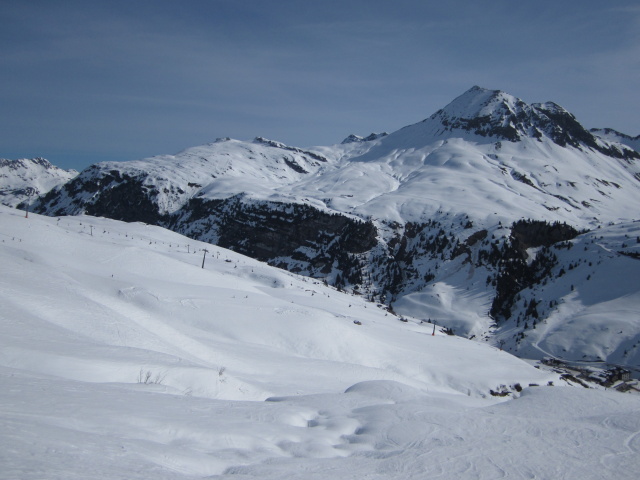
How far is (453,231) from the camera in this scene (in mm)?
117188

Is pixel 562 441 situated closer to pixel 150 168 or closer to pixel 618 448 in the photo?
pixel 618 448

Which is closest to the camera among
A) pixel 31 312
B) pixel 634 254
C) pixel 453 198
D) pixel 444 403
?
pixel 444 403

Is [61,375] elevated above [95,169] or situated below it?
below

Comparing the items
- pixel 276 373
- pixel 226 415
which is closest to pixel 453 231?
pixel 276 373

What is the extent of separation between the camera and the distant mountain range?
8262cm

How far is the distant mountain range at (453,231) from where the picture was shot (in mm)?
82625

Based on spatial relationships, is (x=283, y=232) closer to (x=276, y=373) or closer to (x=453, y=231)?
(x=453, y=231)

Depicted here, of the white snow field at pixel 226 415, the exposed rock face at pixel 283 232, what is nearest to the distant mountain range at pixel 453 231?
the exposed rock face at pixel 283 232

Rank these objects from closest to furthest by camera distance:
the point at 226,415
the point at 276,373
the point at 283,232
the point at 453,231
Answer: the point at 226,415
the point at 276,373
the point at 453,231
the point at 283,232

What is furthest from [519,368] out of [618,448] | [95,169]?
[95,169]

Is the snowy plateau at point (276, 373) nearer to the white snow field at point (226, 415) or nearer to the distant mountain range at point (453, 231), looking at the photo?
the white snow field at point (226, 415)

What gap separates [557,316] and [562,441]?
3304 inches

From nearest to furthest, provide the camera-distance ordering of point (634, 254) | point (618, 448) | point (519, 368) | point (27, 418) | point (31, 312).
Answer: point (27, 418) → point (618, 448) → point (31, 312) → point (519, 368) → point (634, 254)

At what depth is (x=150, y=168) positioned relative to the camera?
189000mm
